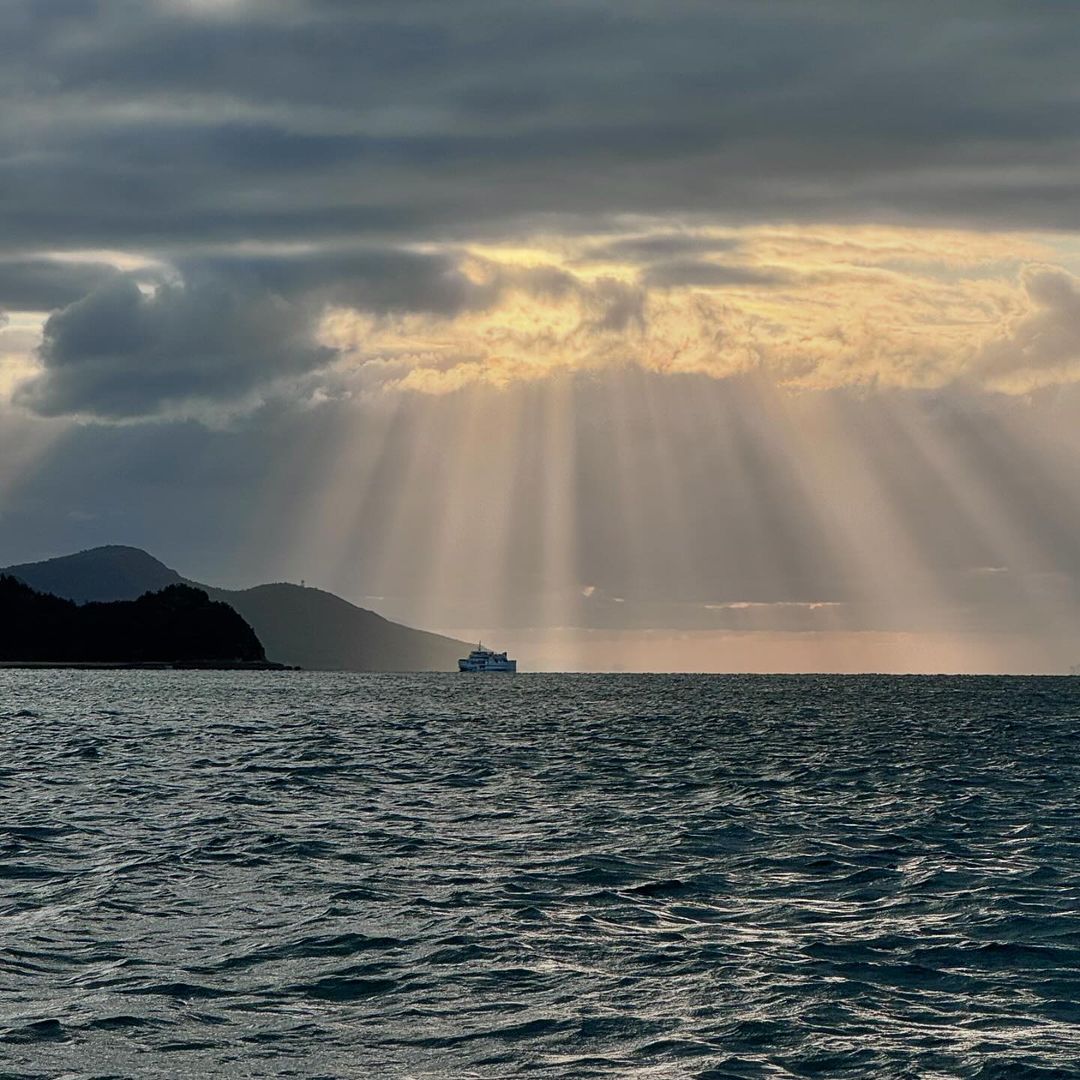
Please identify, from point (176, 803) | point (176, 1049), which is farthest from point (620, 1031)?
point (176, 803)

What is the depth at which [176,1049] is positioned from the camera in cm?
1861

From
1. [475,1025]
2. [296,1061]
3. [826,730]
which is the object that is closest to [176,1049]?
[296,1061]

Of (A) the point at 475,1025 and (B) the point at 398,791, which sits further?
(B) the point at 398,791

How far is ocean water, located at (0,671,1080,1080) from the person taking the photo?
18.9 m

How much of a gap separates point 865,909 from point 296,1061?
14557 mm

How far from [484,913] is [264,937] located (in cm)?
436

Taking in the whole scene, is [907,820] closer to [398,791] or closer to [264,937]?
[398,791]

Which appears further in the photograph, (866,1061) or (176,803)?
(176,803)

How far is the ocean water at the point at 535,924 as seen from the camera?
1894cm

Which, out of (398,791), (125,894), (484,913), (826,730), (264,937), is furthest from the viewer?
(826,730)

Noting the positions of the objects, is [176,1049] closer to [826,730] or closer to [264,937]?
[264,937]

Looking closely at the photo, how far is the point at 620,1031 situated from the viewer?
64.4ft

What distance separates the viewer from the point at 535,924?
26.9m

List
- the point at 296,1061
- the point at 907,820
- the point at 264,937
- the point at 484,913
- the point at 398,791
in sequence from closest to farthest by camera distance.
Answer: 1. the point at 296,1061
2. the point at 264,937
3. the point at 484,913
4. the point at 907,820
5. the point at 398,791
